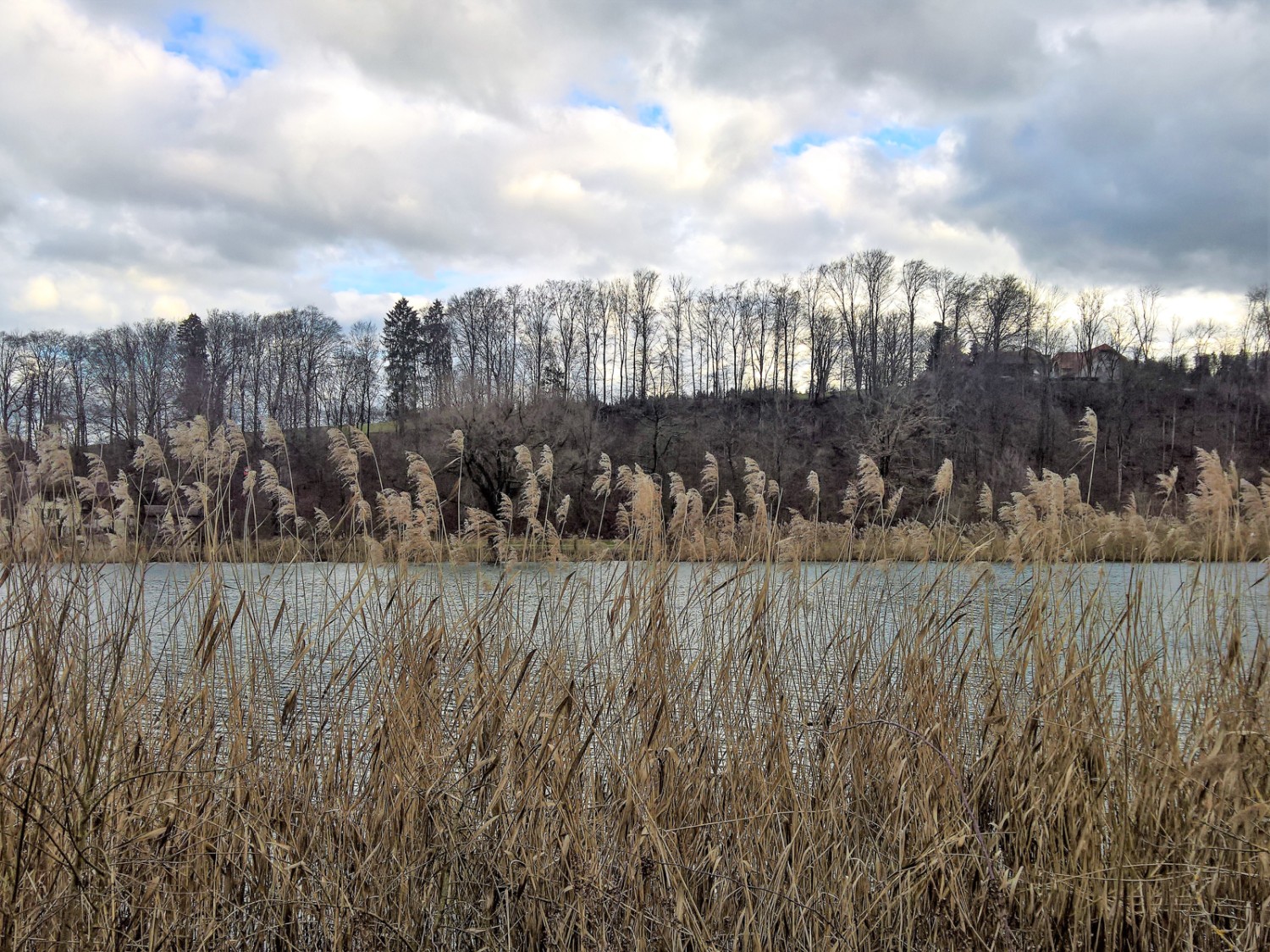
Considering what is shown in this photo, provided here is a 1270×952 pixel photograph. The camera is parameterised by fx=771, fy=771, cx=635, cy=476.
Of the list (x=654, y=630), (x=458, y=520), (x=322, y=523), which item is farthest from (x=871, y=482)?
(x=322, y=523)

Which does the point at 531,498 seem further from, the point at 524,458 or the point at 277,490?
the point at 277,490

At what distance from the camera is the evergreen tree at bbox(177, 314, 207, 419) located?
41188mm

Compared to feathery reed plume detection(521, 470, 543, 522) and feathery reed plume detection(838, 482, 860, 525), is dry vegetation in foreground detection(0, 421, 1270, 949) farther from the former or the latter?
feathery reed plume detection(838, 482, 860, 525)

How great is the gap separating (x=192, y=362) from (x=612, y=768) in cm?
6248

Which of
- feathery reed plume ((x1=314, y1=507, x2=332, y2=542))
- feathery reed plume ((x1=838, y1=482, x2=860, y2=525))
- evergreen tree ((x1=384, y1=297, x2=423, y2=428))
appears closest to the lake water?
feathery reed plume ((x1=314, y1=507, x2=332, y2=542))

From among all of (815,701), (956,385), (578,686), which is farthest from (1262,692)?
(956,385)

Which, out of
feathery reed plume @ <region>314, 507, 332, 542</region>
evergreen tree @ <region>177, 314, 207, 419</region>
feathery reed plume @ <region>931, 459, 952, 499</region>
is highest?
evergreen tree @ <region>177, 314, 207, 419</region>

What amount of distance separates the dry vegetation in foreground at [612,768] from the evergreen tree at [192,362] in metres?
39.3

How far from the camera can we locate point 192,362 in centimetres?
5594

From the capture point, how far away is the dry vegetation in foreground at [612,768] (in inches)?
101

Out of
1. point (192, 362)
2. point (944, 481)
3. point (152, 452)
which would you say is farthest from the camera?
point (192, 362)

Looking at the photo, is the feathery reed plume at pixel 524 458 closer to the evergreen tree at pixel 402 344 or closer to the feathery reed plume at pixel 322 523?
the feathery reed plume at pixel 322 523

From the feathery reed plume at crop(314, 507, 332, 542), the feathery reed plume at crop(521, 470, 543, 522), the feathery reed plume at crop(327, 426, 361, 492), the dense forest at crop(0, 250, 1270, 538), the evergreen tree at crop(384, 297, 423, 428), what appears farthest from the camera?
the evergreen tree at crop(384, 297, 423, 428)

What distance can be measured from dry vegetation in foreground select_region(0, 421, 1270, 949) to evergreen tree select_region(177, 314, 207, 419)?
129 ft
